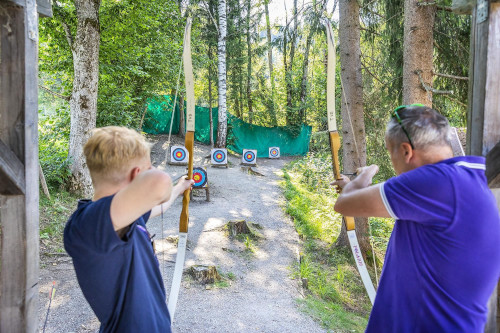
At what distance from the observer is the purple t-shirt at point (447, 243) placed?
3.24 feet

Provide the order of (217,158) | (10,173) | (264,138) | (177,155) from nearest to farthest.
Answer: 1. (10,173)
2. (177,155)
3. (217,158)
4. (264,138)

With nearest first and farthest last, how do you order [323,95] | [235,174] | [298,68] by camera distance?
1. [235,174]
2. [323,95]
3. [298,68]

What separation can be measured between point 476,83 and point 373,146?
4064 millimetres

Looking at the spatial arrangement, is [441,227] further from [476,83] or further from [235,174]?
[235,174]

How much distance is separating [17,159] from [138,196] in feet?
2.63

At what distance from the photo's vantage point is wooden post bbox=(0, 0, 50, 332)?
137 centimetres

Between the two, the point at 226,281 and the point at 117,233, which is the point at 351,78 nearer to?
the point at 226,281

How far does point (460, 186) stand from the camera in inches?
39.1

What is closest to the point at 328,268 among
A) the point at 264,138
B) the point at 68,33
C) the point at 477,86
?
the point at 477,86

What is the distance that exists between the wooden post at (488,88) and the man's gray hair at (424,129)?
1.73 feet

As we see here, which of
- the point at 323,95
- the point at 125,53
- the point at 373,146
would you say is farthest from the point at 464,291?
the point at 323,95

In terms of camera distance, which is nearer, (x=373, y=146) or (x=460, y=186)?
(x=460, y=186)

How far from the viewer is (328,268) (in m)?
4.77

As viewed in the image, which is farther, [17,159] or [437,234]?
[17,159]
